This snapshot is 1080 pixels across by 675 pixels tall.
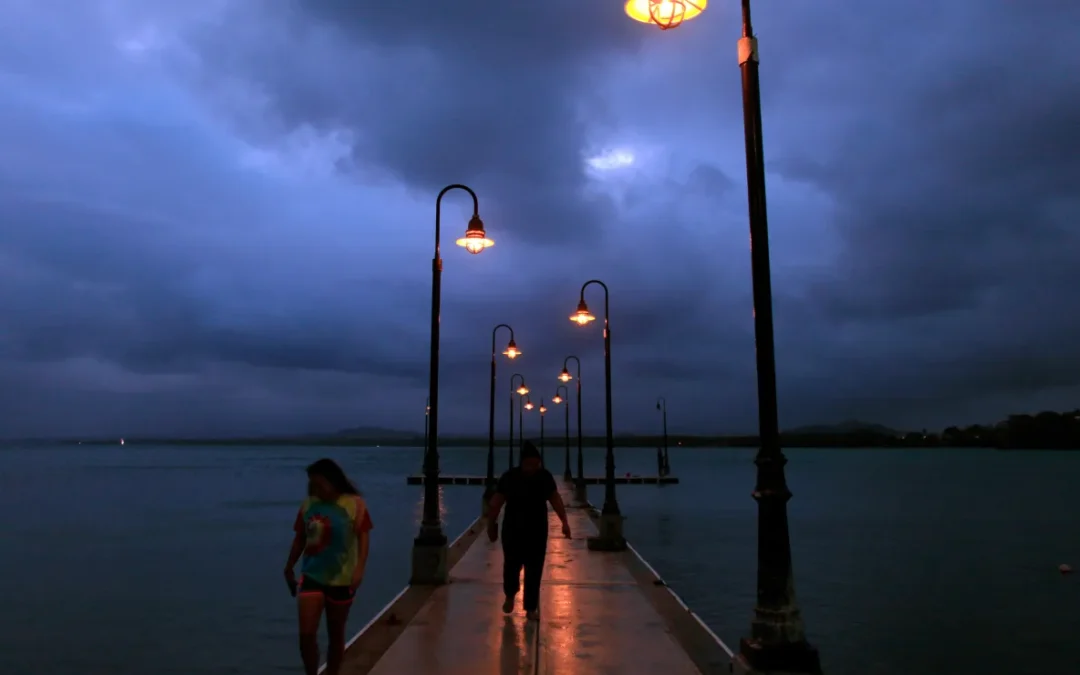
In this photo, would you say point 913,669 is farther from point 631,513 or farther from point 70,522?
point 70,522

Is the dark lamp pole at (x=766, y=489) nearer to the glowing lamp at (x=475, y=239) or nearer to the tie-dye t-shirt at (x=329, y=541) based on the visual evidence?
the tie-dye t-shirt at (x=329, y=541)

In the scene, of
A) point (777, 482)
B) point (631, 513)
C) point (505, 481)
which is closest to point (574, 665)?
point (505, 481)

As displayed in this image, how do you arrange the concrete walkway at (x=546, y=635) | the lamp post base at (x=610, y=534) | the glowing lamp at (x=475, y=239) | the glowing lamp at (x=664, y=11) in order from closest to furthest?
the glowing lamp at (x=664, y=11) < the concrete walkway at (x=546, y=635) < the glowing lamp at (x=475, y=239) < the lamp post base at (x=610, y=534)

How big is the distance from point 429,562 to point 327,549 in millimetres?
7287

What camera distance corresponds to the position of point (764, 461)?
655cm

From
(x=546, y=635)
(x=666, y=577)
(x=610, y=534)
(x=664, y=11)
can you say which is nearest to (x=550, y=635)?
(x=546, y=635)

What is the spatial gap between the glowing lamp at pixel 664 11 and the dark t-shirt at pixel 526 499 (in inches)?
188

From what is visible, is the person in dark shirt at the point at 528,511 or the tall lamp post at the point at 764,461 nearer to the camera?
the tall lamp post at the point at 764,461

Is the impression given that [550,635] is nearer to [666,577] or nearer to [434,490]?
[434,490]

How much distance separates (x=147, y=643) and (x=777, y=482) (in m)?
18.4

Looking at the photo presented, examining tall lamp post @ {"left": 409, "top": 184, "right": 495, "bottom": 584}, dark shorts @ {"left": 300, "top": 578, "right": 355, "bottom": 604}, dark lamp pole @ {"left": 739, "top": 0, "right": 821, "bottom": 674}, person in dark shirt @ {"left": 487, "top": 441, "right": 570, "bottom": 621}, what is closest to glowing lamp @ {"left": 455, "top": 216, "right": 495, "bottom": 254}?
tall lamp post @ {"left": 409, "top": 184, "right": 495, "bottom": 584}

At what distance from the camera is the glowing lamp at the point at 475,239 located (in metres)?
14.4

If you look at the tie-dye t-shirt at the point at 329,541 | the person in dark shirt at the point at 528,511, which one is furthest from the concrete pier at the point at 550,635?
the tie-dye t-shirt at the point at 329,541

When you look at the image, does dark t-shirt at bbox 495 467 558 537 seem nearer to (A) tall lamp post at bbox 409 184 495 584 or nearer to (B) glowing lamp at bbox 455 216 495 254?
(A) tall lamp post at bbox 409 184 495 584
